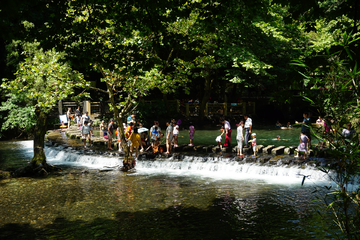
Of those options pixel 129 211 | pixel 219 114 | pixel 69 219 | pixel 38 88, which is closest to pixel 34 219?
pixel 69 219

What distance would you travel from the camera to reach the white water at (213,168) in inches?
541

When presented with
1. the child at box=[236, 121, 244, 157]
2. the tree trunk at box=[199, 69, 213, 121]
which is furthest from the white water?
the tree trunk at box=[199, 69, 213, 121]

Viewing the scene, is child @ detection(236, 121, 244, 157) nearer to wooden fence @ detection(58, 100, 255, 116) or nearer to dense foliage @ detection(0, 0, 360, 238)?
dense foliage @ detection(0, 0, 360, 238)

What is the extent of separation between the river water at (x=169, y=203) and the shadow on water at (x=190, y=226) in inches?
0.9

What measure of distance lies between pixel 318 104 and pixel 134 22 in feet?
A: 16.4

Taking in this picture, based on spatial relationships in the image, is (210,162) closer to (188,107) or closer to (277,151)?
(277,151)

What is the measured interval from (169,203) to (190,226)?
205 cm

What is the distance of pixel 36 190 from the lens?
40.5 feet

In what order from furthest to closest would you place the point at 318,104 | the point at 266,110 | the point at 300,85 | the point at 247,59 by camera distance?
the point at 266,110
the point at 247,59
the point at 300,85
the point at 318,104

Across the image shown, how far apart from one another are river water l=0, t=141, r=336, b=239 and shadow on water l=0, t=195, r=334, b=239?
0.9 inches

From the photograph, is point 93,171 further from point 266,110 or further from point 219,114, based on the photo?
point 266,110

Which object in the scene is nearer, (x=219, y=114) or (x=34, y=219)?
(x=34, y=219)

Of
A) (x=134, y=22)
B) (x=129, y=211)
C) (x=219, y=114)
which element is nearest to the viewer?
(x=134, y=22)

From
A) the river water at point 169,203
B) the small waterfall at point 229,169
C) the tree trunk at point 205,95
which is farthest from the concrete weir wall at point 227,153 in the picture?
the tree trunk at point 205,95
